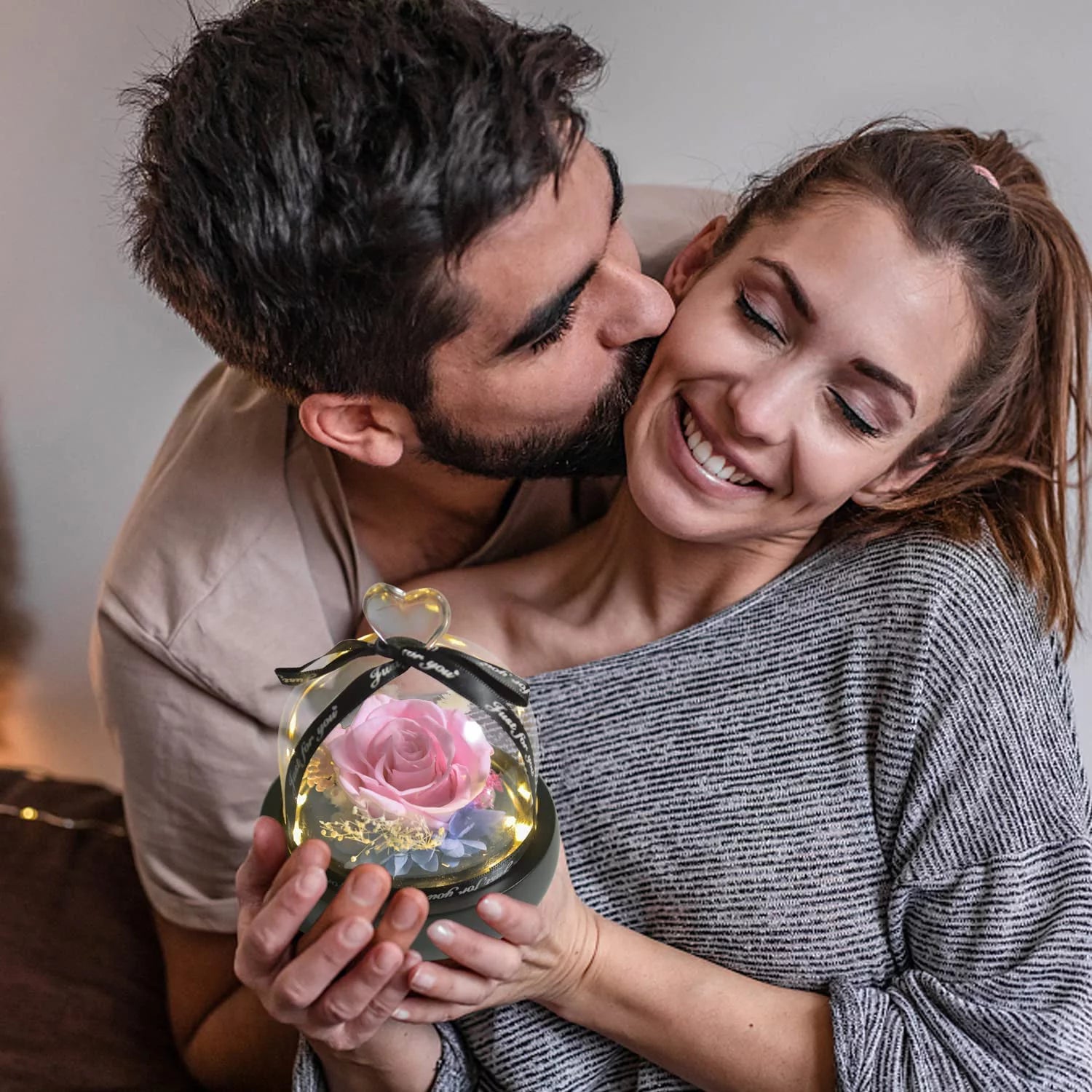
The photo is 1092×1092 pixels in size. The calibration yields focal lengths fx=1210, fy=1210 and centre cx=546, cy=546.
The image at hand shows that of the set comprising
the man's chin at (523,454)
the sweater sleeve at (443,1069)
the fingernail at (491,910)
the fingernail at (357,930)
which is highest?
the man's chin at (523,454)

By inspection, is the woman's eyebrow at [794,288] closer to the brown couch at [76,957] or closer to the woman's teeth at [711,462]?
the woman's teeth at [711,462]

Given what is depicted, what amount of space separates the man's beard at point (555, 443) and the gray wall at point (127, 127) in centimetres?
55

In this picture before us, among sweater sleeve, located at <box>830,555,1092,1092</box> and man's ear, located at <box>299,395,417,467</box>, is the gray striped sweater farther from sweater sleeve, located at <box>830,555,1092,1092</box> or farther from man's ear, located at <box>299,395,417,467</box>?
man's ear, located at <box>299,395,417,467</box>

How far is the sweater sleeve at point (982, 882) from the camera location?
1169mm

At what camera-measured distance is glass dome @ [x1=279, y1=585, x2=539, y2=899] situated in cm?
100

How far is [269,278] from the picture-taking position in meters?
1.24

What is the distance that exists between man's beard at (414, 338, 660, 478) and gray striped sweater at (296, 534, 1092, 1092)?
0.24 m

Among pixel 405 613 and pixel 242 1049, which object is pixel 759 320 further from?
pixel 242 1049

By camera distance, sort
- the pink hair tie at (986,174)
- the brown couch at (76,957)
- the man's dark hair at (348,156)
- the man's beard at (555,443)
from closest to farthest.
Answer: the man's dark hair at (348,156) → the pink hair tie at (986,174) → the man's beard at (555,443) → the brown couch at (76,957)

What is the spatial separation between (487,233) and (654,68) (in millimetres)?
672

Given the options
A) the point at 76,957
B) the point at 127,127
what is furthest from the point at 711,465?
the point at 76,957

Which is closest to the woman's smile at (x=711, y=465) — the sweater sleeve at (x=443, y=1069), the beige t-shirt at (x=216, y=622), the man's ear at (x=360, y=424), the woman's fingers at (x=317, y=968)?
the man's ear at (x=360, y=424)

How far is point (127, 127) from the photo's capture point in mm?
1852

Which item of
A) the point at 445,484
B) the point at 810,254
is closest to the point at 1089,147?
the point at 810,254
